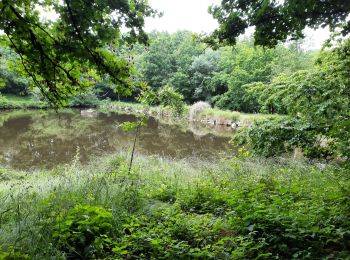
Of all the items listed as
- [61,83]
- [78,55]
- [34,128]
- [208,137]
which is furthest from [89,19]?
[34,128]

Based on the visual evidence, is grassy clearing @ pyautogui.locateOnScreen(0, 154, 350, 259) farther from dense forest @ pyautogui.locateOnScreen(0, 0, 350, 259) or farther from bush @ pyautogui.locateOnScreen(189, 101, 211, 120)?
bush @ pyautogui.locateOnScreen(189, 101, 211, 120)

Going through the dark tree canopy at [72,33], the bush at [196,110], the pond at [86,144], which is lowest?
the pond at [86,144]

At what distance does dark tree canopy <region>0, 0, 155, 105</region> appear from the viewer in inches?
116

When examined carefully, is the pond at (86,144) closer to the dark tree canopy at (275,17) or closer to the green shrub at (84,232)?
the dark tree canopy at (275,17)

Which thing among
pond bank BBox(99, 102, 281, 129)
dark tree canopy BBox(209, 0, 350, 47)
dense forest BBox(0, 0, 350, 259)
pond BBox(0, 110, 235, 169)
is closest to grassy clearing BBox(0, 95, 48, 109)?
pond bank BBox(99, 102, 281, 129)

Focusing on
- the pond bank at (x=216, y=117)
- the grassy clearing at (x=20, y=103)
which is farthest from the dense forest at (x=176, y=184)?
the grassy clearing at (x=20, y=103)

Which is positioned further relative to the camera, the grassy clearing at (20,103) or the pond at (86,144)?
the grassy clearing at (20,103)

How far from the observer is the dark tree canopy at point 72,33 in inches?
116

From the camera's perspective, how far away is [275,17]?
456cm

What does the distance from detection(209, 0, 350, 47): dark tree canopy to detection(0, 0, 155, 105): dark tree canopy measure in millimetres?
2063

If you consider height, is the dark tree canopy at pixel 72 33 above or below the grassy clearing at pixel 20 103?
above

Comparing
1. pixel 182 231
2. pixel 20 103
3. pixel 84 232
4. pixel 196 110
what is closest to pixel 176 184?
pixel 182 231

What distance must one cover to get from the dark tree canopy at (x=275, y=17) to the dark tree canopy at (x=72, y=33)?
2.06m

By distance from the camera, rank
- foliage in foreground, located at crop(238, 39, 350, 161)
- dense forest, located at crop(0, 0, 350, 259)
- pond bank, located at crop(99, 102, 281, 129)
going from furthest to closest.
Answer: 1. pond bank, located at crop(99, 102, 281, 129)
2. foliage in foreground, located at crop(238, 39, 350, 161)
3. dense forest, located at crop(0, 0, 350, 259)
